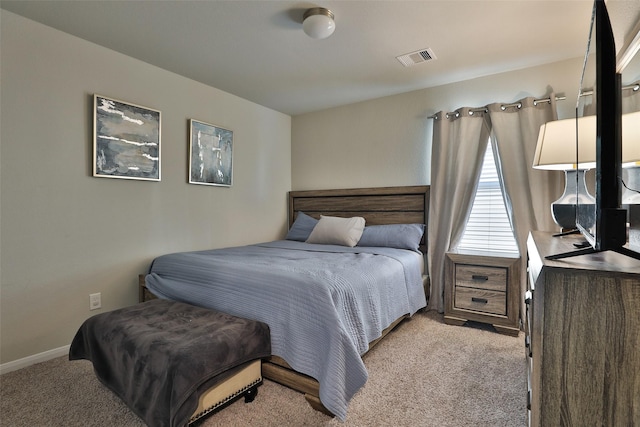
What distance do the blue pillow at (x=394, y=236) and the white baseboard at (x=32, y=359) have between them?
8.62ft

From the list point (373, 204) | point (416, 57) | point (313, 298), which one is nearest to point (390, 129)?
point (373, 204)

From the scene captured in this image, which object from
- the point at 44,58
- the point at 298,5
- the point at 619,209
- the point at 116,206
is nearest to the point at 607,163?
the point at 619,209

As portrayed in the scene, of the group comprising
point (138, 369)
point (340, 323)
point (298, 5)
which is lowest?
point (138, 369)

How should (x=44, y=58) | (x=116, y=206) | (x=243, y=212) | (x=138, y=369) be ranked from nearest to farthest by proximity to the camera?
(x=138, y=369), (x=44, y=58), (x=116, y=206), (x=243, y=212)

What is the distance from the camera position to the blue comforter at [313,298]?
1.57 meters

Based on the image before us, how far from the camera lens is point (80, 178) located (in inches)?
93.4

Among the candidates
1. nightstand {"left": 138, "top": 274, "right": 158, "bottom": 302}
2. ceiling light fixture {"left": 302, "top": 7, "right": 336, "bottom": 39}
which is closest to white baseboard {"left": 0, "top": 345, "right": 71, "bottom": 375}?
nightstand {"left": 138, "top": 274, "right": 158, "bottom": 302}

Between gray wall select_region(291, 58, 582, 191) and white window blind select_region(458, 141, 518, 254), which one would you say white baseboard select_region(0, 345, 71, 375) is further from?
white window blind select_region(458, 141, 518, 254)

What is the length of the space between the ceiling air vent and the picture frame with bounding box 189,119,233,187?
1.92 m

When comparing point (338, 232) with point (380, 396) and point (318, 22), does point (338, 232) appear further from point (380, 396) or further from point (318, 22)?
point (318, 22)

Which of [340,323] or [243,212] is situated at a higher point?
[243,212]

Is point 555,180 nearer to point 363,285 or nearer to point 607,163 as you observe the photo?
point 363,285

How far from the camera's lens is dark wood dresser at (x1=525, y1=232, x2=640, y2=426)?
67 cm

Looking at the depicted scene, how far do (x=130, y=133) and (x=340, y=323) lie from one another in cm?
233
